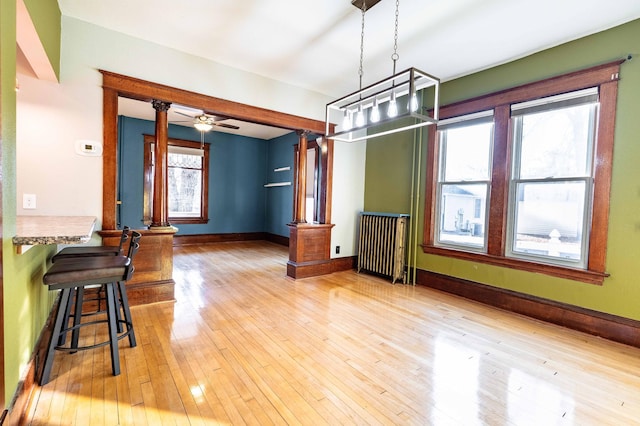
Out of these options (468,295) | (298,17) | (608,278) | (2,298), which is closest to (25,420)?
(2,298)

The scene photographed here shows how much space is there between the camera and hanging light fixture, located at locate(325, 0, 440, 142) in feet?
7.14

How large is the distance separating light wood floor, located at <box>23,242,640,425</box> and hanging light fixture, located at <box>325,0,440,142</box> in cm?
178

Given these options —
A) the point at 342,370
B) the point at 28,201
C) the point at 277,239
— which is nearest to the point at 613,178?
the point at 342,370

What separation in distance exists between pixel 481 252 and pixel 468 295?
0.57m

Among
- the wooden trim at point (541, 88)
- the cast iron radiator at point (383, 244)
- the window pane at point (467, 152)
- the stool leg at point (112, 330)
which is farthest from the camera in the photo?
the cast iron radiator at point (383, 244)

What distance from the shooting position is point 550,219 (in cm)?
312

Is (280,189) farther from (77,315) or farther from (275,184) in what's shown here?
(77,315)

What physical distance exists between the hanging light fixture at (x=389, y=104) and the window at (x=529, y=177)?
0.55 m

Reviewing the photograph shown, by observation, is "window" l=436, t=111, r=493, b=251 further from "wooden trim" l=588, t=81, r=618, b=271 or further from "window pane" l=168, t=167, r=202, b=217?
"window pane" l=168, t=167, r=202, b=217

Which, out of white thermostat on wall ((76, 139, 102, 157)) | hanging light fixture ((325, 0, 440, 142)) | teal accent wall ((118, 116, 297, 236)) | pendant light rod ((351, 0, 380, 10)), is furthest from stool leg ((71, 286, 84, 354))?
teal accent wall ((118, 116, 297, 236))

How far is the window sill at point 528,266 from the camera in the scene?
2.79m

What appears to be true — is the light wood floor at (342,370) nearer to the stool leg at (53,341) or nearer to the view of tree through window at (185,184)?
the stool leg at (53,341)

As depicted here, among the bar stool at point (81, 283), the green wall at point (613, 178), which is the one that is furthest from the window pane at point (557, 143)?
the bar stool at point (81, 283)

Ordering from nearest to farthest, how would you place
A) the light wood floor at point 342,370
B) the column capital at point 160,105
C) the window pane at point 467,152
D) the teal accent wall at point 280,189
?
the light wood floor at point 342,370 < the column capital at point 160,105 < the window pane at point 467,152 < the teal accent wall at point 280,189
